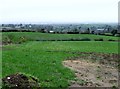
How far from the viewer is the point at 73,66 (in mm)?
14508

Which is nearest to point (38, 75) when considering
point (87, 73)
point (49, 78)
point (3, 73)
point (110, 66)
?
point (49, 78)

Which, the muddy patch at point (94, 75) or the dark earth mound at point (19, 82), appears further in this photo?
the muddy patch at point (94, 75)

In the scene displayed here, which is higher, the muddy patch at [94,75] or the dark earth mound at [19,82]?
the dark earth mound at [19,82]

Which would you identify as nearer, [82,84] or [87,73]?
[82,84]

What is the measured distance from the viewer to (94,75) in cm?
1262

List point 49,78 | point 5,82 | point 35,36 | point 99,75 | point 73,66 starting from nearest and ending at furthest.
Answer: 1. point 5,82
2. point 49,78
3. point 99,75
4. point 73,66
5. point 35,36

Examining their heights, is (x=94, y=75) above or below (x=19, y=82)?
below

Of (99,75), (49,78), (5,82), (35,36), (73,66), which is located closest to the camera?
(5,82)

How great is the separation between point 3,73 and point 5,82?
1558 millimetres

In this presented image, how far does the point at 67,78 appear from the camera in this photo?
37.2ft

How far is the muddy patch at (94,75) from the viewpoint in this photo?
11062mm

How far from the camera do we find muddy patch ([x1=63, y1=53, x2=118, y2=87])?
1106cm

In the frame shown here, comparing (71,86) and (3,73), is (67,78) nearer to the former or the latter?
(71,86)

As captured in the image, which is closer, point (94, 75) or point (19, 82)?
point (19, 82)
